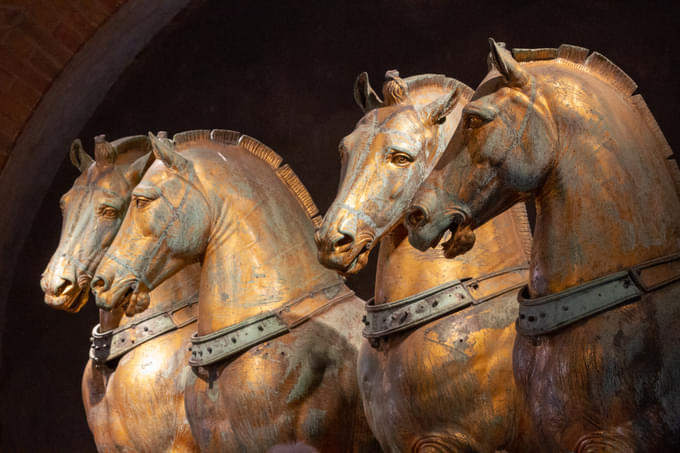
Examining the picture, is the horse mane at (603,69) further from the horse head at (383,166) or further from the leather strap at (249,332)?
the leather strap at (249,332)

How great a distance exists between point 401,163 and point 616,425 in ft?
2.95

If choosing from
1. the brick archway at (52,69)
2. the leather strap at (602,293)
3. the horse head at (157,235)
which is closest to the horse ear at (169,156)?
the horse head at (157,235)

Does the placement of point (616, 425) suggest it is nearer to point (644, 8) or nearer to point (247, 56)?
point (644, 8)

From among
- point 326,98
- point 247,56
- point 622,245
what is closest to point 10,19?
point 247,56

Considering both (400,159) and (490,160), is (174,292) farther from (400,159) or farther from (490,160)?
(490,160)

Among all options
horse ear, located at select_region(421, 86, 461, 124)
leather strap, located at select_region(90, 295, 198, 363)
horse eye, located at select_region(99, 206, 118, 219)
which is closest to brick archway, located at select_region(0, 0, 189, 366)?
horse eye, located at select_region(99, 206, 118, 219)

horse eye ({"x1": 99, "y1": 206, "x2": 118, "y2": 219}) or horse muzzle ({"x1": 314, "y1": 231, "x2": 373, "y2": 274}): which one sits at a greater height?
horse eye ({"x1": 99, "y1": 206, "x2": 118, "y2": 219})

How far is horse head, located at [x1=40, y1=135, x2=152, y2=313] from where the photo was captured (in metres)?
3.53

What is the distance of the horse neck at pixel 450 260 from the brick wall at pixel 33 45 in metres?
2.52

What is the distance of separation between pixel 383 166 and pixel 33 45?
2820 mm

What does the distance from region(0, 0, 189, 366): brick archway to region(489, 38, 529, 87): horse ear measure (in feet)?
9.50

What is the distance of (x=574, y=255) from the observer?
203 centimetres

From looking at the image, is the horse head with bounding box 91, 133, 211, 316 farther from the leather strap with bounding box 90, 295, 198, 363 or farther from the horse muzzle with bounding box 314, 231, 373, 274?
the horse muzzle with bounding box 314, 231, 373, 274

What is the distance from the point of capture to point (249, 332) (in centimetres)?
293
